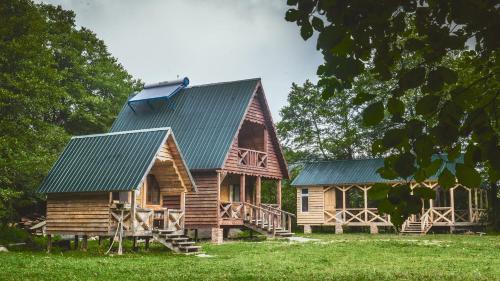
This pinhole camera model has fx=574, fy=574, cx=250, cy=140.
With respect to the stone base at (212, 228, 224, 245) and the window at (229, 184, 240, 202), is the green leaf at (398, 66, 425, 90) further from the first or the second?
the window at (229, 184, 240, 202)

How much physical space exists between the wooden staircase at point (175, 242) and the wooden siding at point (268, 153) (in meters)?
7.15

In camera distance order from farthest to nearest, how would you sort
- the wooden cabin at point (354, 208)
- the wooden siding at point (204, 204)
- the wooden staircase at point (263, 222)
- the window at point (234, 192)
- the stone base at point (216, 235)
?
the wooden cabin at point (354, 208) < the window at point (234, 192) < the wooden staircase at point (263, 222) < the wooden siding at point (204, 204) < the stone base at point (216, 235)

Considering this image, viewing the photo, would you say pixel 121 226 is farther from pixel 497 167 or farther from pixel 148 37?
pixel 148 37

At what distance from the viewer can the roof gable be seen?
1898 centimetres

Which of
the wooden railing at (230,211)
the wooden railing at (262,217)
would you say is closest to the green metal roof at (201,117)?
the wooden railing at (230,211)

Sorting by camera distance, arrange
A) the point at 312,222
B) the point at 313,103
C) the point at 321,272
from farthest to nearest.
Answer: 1. the point at 313,103
2. the point at 312,222
3. the point at 321,272

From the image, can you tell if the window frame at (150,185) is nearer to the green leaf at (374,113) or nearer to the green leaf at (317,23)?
the green leaf at (317,23)

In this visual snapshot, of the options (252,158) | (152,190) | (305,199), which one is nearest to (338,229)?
(305,199)

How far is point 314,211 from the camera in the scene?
1507 inches

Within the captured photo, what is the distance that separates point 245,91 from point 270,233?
23.7ft

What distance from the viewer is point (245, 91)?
95.6ft

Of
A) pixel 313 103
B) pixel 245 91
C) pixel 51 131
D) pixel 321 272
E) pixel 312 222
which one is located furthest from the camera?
pixel 313 103

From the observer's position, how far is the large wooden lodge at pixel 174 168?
64.1 feet

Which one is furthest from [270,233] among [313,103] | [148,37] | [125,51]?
[125,51]
